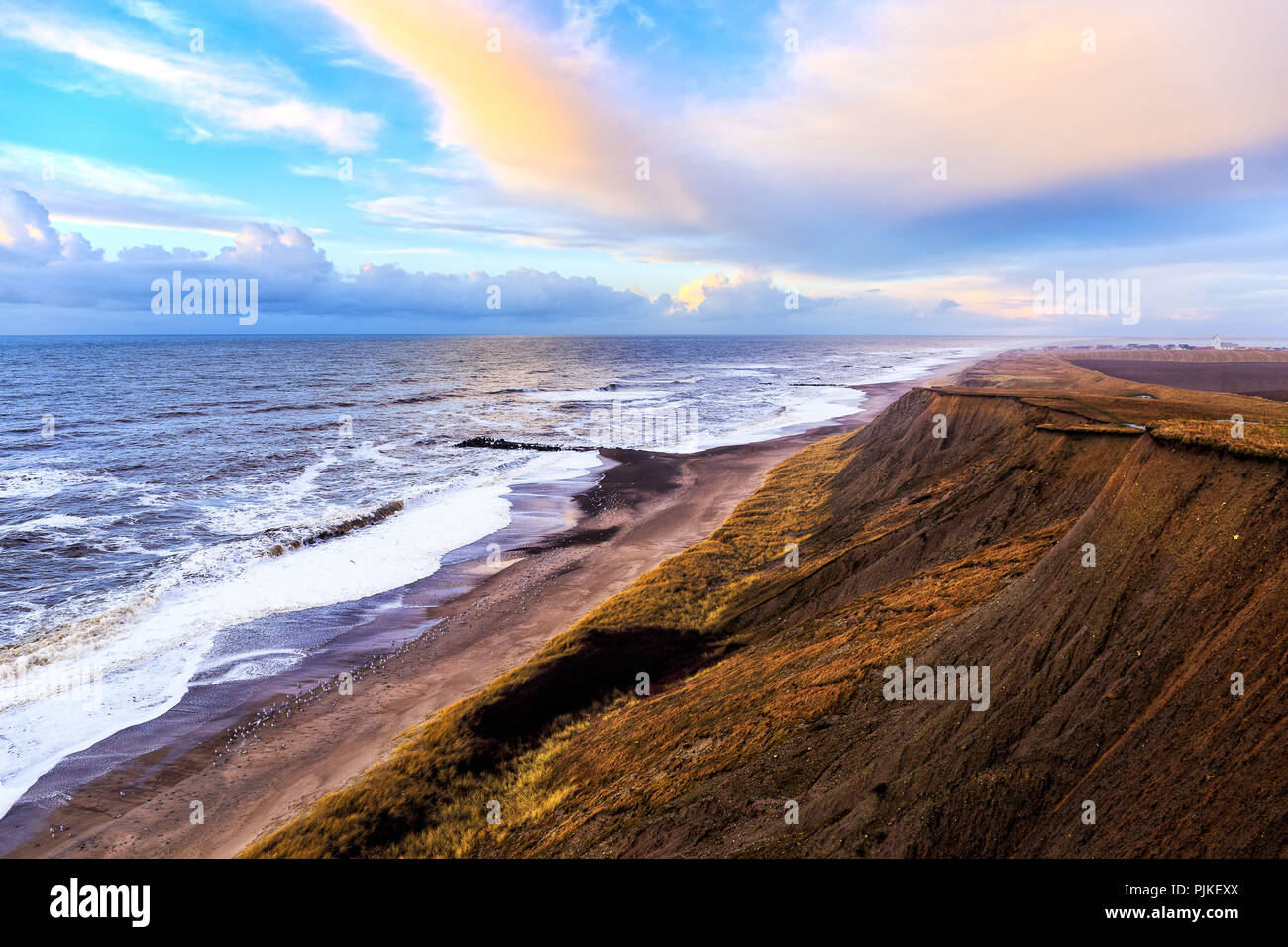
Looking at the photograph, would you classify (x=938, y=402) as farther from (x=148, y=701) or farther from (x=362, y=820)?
(x=148, y=701)

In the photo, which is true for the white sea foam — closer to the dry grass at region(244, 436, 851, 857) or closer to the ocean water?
the ocean water

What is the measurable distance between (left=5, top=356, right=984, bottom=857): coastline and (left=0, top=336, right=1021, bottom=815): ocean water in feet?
8.59

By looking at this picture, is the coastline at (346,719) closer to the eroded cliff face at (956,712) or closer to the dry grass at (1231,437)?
the eroded cliff face at (956,712)

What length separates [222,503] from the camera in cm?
3800

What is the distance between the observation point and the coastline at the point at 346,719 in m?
13.3

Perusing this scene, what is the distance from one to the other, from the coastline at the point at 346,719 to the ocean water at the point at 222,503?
2.62 m

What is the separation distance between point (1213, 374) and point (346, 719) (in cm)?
12875

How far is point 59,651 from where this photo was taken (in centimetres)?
2053

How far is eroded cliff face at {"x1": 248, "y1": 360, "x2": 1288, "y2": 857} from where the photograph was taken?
8.03 metres

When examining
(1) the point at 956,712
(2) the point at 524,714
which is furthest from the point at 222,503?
(1) the point at 956,712

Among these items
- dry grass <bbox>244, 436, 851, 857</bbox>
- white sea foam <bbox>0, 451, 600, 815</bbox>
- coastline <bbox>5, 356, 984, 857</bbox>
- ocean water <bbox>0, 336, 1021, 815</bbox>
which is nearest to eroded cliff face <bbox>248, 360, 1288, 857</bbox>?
dry grass <bbox>244, 436, 851, 857</bbox>
